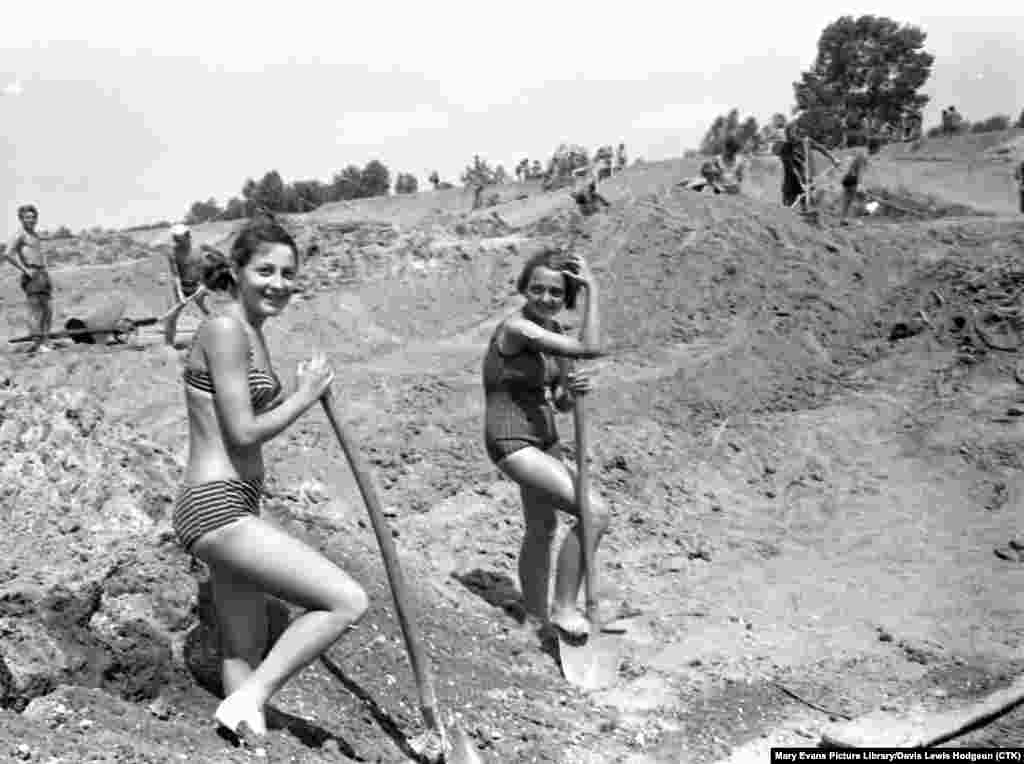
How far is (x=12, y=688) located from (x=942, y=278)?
10878 mm

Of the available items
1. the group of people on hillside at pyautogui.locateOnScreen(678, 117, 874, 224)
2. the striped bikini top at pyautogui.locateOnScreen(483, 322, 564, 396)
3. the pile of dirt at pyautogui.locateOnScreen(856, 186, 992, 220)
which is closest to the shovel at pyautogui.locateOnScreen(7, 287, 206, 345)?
the group of people on hillside at pyautogui.locateOnScreen(678, 117, 874, 224)

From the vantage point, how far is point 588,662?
15.3 ft

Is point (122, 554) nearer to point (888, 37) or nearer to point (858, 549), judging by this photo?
point (858, 549)

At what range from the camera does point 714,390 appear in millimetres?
9773

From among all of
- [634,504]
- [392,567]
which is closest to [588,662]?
[392,567]

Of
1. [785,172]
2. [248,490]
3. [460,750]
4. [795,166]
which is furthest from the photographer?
[785,172]

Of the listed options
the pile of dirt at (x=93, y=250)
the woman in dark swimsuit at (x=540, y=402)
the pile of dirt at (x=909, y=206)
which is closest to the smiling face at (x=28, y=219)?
the woman in dark swimsuit at (x=540, y=402)

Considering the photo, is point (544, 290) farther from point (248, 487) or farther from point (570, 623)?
point (248, 487)

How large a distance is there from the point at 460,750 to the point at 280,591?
983mm

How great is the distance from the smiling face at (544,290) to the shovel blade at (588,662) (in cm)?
148

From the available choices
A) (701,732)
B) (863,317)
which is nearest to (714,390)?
(863,317)

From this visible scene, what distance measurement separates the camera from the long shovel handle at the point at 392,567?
337 centimetres

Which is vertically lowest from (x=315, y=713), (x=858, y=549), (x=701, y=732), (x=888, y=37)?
(x=858, y=549)

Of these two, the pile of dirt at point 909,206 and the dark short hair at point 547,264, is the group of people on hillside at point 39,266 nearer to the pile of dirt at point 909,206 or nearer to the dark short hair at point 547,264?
the dark short hair at point 547,264
